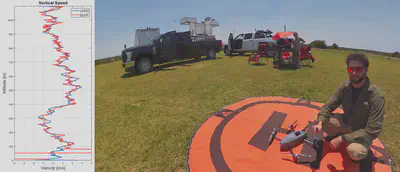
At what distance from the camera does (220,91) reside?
18.1ft

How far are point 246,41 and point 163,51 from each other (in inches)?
289

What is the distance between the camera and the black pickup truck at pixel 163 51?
9.09m

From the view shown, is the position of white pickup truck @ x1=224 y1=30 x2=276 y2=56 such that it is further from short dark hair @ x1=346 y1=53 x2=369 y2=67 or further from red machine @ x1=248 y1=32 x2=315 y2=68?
short dark hair @ x1=346 y1=53 x2=369 y2=67

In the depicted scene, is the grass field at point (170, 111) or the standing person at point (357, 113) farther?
the grass field at point (170, 111)

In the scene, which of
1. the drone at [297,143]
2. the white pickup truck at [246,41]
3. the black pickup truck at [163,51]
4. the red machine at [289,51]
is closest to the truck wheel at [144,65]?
the black pickup truck at [163,51]

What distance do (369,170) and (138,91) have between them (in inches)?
226

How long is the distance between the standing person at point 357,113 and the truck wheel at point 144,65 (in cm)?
816

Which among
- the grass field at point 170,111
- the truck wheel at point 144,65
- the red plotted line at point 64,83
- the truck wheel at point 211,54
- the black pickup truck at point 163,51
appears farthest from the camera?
the truck wheel at point 211,54

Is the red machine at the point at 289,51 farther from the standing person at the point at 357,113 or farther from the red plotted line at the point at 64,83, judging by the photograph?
the red plotted line at the point at 64,83

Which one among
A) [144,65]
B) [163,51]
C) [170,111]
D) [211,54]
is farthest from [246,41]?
[170,111]

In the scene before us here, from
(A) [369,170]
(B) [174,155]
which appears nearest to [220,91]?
(B) [174,155]

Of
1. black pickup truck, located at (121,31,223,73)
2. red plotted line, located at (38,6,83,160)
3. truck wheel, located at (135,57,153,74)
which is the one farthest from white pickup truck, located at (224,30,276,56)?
red plotted line, located at (38,6,83,160)

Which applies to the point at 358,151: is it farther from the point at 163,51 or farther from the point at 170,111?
the point at 163,51

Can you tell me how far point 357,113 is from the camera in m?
2.31
